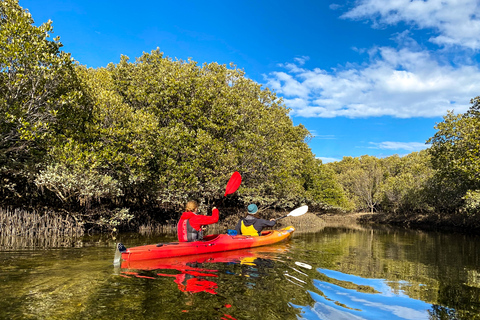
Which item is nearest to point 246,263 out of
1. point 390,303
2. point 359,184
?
point 390,303

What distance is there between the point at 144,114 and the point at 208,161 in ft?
13.7

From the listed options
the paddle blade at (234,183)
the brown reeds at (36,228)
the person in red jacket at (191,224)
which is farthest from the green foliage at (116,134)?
the person in red jacket at (191,224)

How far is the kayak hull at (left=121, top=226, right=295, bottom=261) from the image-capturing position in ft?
24.0

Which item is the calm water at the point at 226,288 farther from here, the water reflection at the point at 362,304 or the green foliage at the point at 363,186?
the green foliage at the point at 363,186

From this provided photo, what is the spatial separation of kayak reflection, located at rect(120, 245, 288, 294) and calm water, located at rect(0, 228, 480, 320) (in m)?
0.02

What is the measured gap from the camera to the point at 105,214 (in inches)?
549

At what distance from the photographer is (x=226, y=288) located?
17.2 feet

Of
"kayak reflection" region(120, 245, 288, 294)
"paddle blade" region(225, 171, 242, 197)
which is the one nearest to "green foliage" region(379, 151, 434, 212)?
"paddle blade" region(225, 171, 242, 197)

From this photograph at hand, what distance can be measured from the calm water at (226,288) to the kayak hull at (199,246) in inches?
13.9

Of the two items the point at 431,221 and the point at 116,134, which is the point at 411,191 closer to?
the point at 431,221

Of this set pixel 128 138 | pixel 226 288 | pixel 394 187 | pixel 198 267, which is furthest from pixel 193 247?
pixel 394 187

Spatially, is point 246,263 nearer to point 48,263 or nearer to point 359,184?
point 48,263

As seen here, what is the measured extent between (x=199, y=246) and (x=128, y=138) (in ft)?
22.0

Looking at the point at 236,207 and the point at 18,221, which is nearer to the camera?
the point at 18,221
